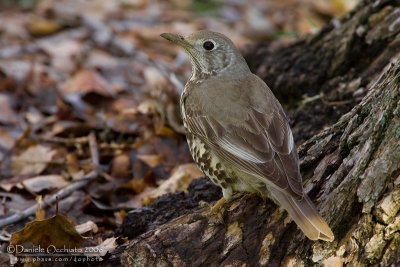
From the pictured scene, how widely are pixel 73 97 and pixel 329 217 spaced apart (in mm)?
3926

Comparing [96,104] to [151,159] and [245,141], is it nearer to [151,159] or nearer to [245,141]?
[151,159]

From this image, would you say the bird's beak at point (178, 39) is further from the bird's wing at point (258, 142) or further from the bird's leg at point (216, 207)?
the bird's leg at point (216, 207)

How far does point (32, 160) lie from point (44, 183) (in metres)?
0.47

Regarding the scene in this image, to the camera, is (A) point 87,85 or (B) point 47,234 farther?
(A) point 87,85

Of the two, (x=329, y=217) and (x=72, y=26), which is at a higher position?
(x=329, y=217)

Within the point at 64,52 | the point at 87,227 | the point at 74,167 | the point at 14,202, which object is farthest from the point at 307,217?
the point at 64,52

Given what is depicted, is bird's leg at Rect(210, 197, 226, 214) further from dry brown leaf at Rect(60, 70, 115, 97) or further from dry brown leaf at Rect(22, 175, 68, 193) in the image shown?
dry brown leaf at Rect(60, 70, 115, 97)

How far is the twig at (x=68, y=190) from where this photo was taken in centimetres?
445

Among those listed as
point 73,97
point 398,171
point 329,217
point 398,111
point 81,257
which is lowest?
point 73,97

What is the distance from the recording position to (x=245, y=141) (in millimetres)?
3721

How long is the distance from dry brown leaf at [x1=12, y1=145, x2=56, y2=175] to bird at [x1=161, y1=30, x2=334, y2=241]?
1615 mm

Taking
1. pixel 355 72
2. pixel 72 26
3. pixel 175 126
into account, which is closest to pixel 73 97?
pixel 175 126

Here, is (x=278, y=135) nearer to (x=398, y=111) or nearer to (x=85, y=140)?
(x=398, y=111)

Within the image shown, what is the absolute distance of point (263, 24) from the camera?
933 cm
